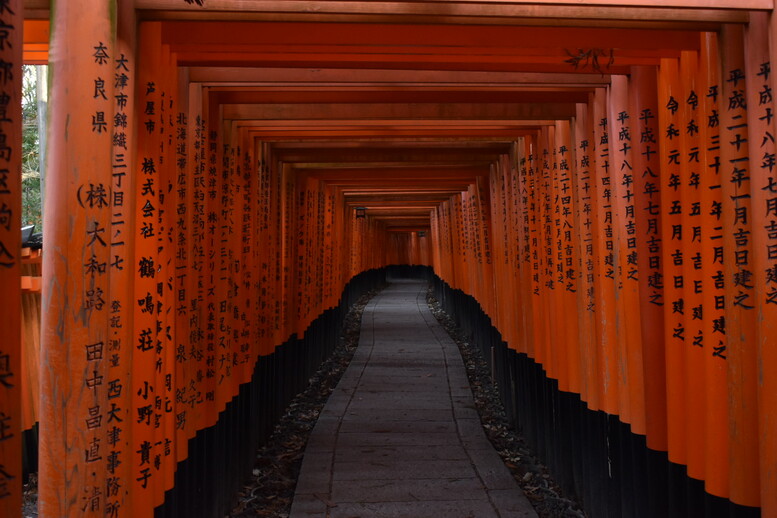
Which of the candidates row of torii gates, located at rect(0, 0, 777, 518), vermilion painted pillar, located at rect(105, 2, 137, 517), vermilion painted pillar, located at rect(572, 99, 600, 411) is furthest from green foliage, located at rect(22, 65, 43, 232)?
vermilion painted pillar, located at rect(572, 99, 600, 411)

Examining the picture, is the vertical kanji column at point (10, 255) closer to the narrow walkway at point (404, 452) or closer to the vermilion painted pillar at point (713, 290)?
the vermilion painted pillar at point (713, 290)

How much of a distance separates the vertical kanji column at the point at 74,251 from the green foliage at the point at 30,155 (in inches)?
333

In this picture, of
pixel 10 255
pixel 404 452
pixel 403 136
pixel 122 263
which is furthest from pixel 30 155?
pixel 10 255

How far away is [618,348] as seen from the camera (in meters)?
3.65

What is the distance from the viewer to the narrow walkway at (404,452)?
4836 millimetres

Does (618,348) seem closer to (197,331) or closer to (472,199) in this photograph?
(197,331)

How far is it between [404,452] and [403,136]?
317 centimetres

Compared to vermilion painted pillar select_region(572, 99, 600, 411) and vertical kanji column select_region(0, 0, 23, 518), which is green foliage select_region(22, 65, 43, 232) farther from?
vertical kanji column select_region(0, 0, 23, 518)

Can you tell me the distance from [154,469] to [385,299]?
19.4 metres

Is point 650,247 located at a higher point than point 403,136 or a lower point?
lower

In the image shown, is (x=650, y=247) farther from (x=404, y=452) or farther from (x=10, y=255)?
(x=404, y=452)

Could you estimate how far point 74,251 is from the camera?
213 cm

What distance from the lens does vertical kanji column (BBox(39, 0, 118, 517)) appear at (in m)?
2.10

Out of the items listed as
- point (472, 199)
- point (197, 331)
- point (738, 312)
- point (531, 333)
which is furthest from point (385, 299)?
point (738, 312)
